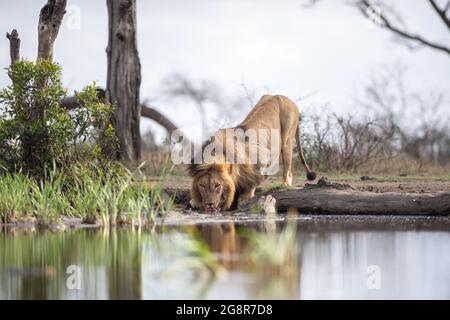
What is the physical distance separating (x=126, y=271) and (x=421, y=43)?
14.2m

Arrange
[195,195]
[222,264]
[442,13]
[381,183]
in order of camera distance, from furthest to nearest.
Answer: [442,13] < [381,183] < [195,195] < [222,264]

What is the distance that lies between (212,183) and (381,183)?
13.3 feet

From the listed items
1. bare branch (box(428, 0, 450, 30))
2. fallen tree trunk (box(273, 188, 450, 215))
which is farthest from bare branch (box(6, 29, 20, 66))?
bare branch (box(428, 0, 450, 30))

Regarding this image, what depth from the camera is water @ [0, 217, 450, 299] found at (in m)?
7.49

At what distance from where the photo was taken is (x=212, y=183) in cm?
1310

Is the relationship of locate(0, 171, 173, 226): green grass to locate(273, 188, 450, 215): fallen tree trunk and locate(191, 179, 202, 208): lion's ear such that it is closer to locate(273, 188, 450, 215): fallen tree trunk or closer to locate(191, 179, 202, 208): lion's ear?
locate(191, 179, 202, 208): lion's ear

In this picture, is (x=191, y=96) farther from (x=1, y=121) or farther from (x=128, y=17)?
(x=1, y=121)

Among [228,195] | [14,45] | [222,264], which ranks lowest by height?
[222,264]

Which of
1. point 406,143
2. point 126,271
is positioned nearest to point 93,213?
point 126,271

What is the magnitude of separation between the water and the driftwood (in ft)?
3.78

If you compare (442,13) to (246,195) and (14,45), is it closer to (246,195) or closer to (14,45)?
(246,195)

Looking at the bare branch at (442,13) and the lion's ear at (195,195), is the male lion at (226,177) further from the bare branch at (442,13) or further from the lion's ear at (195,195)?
the bare branch at (442,13)

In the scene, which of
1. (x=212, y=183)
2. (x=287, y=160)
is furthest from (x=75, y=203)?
(x=287, y=160)

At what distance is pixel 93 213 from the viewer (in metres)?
12.2
